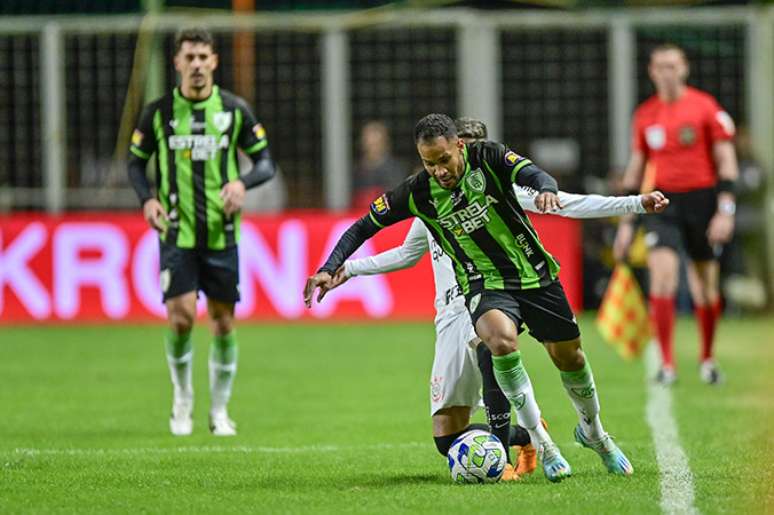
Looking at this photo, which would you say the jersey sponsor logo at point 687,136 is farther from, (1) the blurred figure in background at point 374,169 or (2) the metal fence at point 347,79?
(1) the blurred figure in background at point 374,169

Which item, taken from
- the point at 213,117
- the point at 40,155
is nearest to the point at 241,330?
the point at 40,155

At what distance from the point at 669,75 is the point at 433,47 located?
6921mm

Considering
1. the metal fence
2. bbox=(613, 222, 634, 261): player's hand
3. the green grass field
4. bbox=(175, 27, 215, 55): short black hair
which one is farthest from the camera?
the metal fence

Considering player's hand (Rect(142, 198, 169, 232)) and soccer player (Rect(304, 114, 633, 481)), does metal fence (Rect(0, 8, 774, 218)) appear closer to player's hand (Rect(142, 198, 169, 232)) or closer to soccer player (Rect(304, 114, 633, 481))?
player's hand (Rect(142, 198, 169, 232))

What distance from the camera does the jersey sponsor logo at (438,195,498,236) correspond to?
7926 millimetres

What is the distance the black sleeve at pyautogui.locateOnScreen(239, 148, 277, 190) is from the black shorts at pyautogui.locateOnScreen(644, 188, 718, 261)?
3.92 meters

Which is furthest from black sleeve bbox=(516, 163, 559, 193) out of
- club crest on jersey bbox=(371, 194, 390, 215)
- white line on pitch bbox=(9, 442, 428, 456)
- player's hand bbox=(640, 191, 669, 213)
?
A: white line on pitch bbox=(9, 442, 428, 456)

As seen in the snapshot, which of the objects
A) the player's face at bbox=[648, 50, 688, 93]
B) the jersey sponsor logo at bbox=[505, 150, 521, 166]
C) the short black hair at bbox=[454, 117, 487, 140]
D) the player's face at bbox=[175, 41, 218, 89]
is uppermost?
the player's face at bbox=[175, 41, 218, 89]

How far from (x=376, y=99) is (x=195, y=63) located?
401 inches

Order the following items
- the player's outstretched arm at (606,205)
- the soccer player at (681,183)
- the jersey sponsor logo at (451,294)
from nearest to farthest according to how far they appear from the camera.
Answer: the player's outstretched arm at (606,205)
the jersey sponsor logo at (451,294)
the soccer player at (681,183)

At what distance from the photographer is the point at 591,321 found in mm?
19234

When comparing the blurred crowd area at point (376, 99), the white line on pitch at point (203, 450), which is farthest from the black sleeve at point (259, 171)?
the blurred crowd area at point (376, 99)

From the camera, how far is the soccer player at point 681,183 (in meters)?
13.4

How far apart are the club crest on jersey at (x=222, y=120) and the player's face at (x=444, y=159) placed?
291cm
